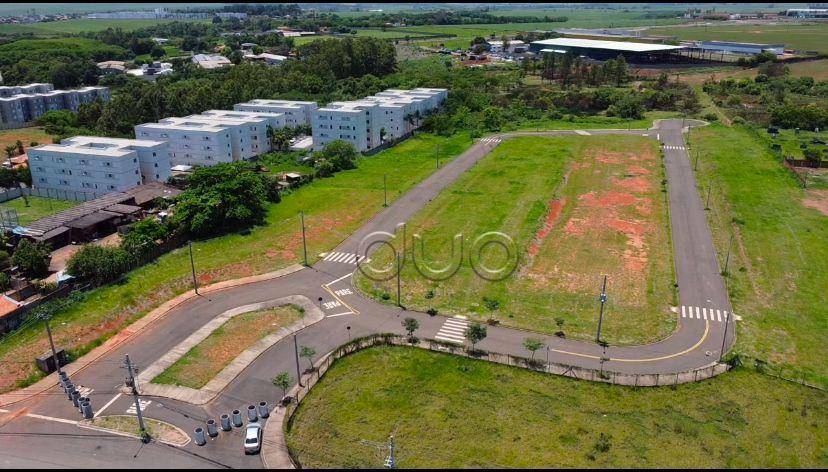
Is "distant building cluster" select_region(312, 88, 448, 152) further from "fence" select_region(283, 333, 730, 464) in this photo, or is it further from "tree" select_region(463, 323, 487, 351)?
"tree" select_region(463, 323, 487, 351)

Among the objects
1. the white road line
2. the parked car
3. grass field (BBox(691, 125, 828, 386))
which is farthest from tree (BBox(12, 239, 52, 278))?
grass field (BBox(691, 125, 828, 386))

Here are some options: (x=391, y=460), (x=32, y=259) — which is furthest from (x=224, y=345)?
(x=32, y=259)

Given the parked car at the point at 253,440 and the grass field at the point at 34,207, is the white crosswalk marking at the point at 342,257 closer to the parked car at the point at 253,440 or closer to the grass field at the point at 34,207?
the parked car at the point at 253,440

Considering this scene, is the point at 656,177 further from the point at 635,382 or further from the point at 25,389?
the point at 25,389

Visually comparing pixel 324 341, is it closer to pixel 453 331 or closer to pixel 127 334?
pixel 453 331

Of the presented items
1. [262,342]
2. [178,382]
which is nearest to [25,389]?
[178,382]
